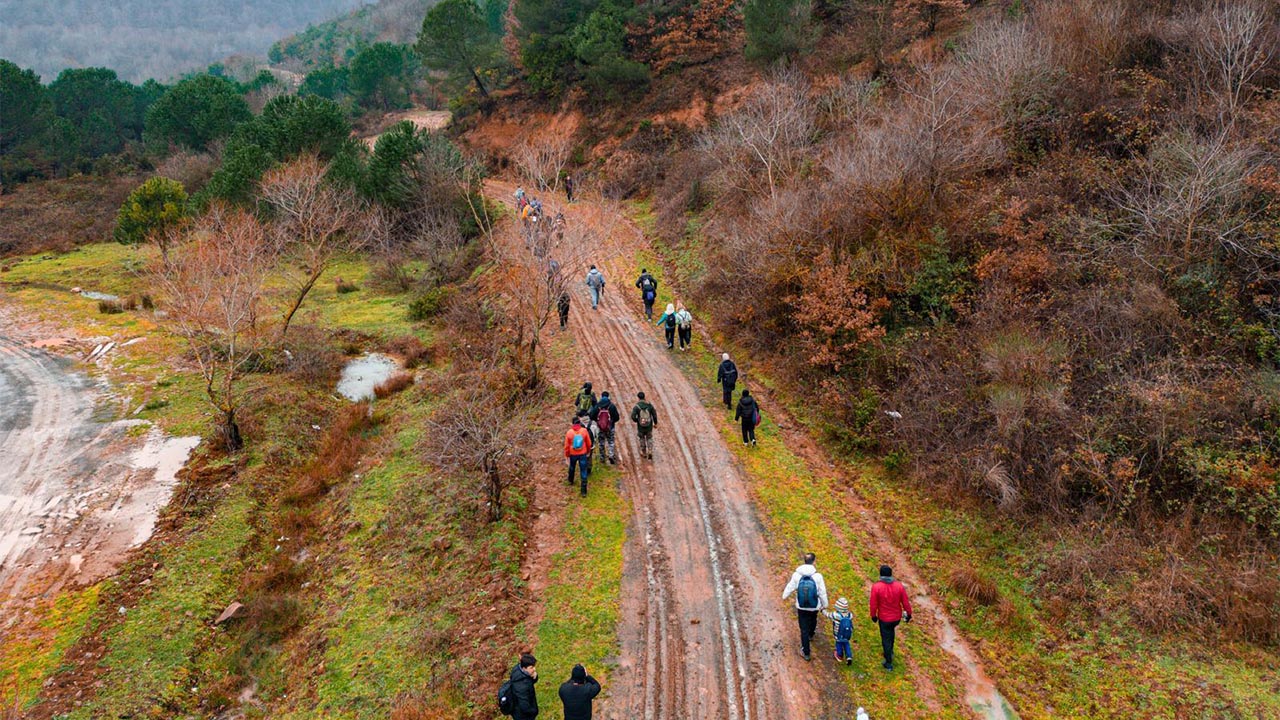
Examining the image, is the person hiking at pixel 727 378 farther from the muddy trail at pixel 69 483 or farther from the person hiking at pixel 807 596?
the muddy trail at pixel 69 483

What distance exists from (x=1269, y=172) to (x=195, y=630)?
82.3 feet

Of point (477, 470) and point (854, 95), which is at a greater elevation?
point (854, 95)

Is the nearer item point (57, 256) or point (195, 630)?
point (195, 630)

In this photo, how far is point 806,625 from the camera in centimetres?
1066

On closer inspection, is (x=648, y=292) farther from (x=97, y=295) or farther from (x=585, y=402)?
(x=97, y=295)

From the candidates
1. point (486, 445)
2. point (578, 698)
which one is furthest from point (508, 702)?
point (486, 445)

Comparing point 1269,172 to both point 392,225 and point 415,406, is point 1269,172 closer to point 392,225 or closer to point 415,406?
point 415,406

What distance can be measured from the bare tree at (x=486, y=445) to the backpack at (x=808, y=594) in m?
6.86

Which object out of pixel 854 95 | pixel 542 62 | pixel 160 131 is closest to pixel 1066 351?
pixel 854 95

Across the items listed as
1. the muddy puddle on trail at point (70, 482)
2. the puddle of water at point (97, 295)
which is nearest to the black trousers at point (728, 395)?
the muddy puddle on trail at point (70, 482)

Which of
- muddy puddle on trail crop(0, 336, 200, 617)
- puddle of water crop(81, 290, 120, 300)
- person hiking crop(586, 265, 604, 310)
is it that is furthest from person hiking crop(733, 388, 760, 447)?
puddle of water crop(81, 290, 120, 300)

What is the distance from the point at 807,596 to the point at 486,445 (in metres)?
7.26

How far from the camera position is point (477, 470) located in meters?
16.8

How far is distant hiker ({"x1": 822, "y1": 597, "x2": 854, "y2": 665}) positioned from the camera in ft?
34.1
